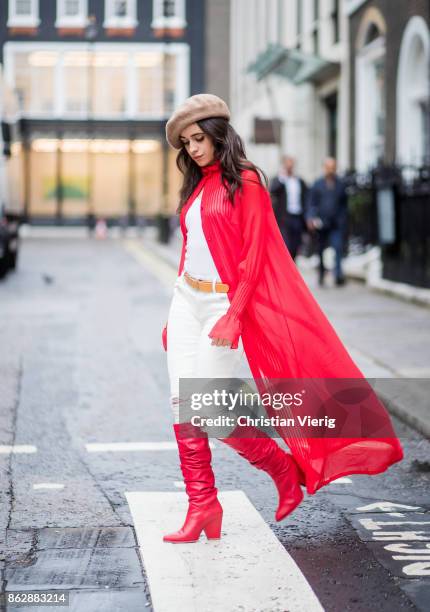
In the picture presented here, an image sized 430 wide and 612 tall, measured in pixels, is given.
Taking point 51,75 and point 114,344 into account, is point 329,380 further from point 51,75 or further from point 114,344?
point 51,75

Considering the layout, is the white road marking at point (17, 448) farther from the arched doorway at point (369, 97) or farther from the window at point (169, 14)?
the window at point (169, 14)

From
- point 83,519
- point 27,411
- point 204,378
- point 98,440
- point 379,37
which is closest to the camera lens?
point 204,378

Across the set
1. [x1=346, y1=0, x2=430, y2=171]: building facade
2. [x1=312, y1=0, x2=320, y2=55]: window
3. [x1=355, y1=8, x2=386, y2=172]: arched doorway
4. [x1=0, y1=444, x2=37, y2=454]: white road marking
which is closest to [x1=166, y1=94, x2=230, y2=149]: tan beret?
[x1=0, y1=444, x2=37, y2=454]: white road marking

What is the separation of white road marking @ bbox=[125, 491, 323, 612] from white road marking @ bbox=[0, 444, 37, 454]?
1.46 m

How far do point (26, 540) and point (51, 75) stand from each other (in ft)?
145

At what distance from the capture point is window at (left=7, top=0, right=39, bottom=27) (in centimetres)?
4697

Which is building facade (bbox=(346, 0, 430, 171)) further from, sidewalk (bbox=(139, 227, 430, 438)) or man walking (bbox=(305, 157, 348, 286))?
sidewalk (bbox=(139, 227, 430, 438))

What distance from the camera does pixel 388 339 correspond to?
1046 cm

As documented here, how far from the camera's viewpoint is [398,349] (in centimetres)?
975

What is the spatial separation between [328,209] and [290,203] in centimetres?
56

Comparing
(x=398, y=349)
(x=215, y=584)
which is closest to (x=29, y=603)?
(x=215, y=584)

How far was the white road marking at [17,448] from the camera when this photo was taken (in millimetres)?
6340

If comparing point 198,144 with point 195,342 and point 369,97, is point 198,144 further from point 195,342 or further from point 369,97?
point 369,97

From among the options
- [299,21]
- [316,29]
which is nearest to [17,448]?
[316,29]
